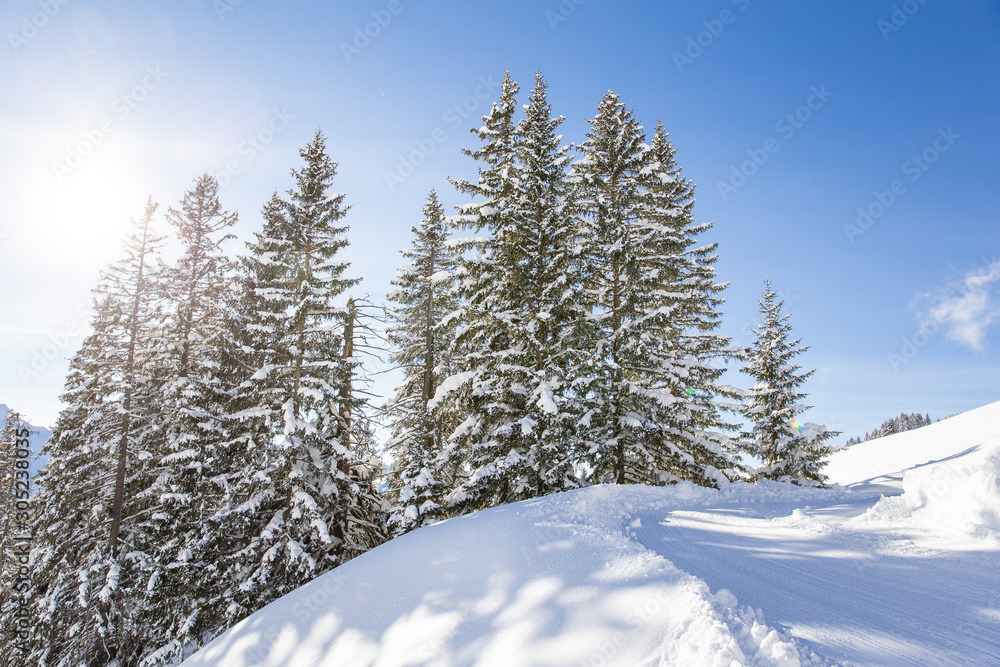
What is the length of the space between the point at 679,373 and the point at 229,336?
16134mm

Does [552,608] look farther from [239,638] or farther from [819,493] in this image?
[819,493]

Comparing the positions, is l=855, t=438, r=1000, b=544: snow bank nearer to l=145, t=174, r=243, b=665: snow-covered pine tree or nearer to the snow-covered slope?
l=145, t=174, r=243, b=665: snow-covered pine tree

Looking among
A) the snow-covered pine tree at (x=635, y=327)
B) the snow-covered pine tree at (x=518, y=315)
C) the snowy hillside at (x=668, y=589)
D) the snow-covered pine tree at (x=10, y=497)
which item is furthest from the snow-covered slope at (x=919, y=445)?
the snow-covered pine tree at (x=10, y=497)

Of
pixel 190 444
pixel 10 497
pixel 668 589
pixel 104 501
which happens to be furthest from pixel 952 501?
pixel 10 497

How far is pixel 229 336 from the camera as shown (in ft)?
55.0

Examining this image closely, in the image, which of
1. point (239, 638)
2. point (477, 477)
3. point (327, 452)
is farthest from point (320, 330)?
point (239, 638)

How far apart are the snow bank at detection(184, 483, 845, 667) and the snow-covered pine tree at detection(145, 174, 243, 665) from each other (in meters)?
5.91

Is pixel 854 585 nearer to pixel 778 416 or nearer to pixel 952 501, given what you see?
pixel 952 501

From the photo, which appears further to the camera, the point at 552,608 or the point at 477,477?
the point at 477,477

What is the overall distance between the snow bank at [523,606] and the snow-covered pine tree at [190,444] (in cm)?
591

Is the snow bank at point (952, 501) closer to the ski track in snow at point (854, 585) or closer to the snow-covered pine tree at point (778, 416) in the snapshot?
the ski track in snow at point (854, 585)

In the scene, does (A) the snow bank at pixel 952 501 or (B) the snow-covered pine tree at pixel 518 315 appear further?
(B) the snow-covered pine tree at pixel 518 315

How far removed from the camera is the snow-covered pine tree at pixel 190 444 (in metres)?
13.6

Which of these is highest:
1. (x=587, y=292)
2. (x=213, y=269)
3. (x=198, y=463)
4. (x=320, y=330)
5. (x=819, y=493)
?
(x=213, y=269)
